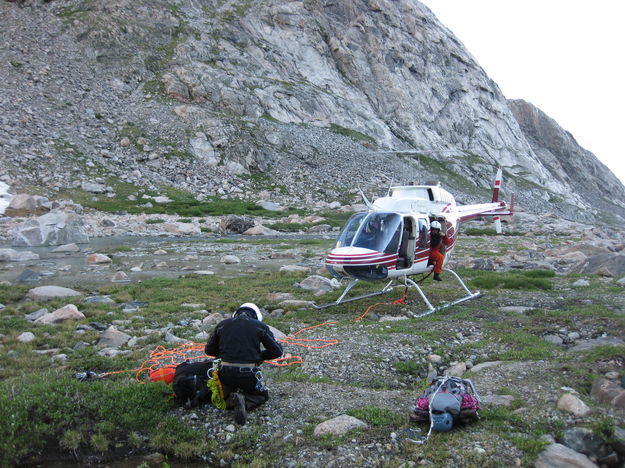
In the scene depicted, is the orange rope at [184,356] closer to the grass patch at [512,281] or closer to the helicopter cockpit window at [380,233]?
the helicopter cockpit window at [380,233]

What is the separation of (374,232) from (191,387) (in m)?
7.20

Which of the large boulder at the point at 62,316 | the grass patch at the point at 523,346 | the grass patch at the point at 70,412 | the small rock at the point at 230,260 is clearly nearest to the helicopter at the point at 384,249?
Result: the grass patch at the point at 523,346

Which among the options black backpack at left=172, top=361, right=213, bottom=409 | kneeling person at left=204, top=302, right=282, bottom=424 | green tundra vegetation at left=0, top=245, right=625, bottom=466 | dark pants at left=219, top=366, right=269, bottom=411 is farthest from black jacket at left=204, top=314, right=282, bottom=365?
green tundra vegetation at left=0, top=245, right=625, bottom=466

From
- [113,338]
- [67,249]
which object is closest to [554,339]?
[113,338]

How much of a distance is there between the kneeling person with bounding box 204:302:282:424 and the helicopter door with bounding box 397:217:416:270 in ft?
21.7

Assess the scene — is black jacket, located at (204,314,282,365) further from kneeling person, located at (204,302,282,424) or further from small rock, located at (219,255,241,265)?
small rock, located at (219,255,241,265)

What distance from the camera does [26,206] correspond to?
111 ft

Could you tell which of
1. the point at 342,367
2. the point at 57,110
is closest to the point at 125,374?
the point at 342,367

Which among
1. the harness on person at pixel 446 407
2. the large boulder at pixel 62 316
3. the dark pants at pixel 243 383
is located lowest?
the large boulder at pixel 62 316

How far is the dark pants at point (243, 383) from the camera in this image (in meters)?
6.63

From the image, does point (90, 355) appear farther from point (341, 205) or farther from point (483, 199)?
point (483, 199)

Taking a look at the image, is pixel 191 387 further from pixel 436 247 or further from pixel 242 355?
pixel 436 247

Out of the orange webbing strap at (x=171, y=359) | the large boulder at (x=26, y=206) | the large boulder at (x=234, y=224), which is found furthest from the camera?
the large boulder at (x=234, y=224)

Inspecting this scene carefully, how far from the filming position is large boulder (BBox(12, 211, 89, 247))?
27.7m
